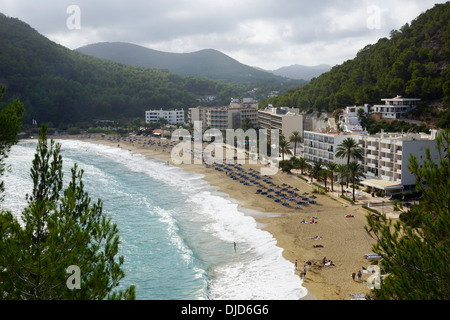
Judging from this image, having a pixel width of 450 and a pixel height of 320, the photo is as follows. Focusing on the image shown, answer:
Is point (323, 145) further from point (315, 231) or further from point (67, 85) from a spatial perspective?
point (67, 85)

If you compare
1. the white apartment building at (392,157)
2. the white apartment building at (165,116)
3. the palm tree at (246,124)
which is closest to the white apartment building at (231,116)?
the palm tree at (246,124)

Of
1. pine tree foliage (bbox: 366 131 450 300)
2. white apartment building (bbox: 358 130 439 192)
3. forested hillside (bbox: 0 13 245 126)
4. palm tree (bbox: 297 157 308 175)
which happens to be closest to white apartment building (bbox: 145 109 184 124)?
forested hillside (bbox: 0 13 245 126)

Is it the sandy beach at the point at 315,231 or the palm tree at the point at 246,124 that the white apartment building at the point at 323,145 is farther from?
the palm tree at the point at 246,124

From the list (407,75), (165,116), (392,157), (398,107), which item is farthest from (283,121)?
(165,116)
